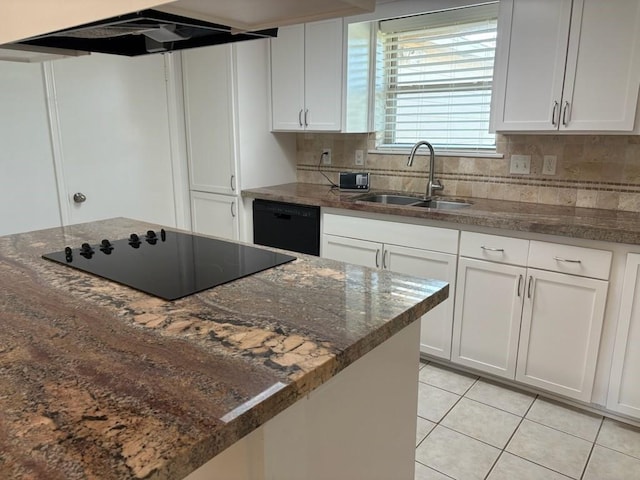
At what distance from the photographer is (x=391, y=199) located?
315 centimetres

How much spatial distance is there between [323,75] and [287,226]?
1.06m

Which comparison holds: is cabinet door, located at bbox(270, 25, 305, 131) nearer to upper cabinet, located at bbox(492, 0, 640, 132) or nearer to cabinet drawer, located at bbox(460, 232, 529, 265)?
upper cabinet, located at bbox(492, 0, 640, 132)

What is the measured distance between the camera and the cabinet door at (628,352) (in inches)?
79.4

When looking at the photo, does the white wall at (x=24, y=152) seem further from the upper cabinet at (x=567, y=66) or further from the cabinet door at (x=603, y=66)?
the cabinet door at (x=603, y=66)

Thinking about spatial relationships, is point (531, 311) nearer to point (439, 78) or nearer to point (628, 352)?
point (628, 352)

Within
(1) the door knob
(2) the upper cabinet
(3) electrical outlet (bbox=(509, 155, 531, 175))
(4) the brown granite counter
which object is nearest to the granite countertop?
(3) electrical outlet (bbox=(509, 155, 531, 175))

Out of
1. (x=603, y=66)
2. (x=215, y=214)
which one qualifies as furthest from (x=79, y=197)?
(x=603, y=66)

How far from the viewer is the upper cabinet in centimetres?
212

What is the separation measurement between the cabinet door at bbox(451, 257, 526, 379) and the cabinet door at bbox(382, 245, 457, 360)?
0.14 ft

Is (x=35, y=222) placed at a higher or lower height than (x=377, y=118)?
lower

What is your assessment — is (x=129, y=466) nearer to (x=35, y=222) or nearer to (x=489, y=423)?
(x=489, y=423)

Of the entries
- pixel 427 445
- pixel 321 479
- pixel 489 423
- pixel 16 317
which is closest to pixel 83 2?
pixel 16 317

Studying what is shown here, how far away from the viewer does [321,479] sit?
1.15 metres

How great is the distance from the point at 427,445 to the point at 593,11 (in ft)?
7.00
